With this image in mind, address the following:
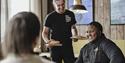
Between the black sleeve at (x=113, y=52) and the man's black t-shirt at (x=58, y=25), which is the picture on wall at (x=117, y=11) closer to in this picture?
the man's black t-shirt at (x=58, y=25)

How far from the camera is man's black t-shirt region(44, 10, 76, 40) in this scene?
4.09 meters

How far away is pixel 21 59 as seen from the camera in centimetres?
130

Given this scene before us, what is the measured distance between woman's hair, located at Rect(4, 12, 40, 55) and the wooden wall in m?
5.16

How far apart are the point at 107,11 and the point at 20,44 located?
5270 mm

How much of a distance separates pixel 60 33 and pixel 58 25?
103mm

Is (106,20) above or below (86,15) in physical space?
below

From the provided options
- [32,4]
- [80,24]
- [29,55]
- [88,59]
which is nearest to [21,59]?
[29,55]

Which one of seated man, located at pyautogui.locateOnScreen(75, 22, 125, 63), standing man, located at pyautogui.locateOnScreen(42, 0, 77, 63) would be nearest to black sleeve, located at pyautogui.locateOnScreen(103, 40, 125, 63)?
seated man, located at pyautogui.locateOnScreen(75, 22, 125, 63)

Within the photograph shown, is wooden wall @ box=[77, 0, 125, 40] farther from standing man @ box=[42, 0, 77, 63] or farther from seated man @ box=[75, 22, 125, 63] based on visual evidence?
seated man @ box=[75, 22, 125, 63]

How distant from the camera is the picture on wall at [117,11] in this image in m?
6.38

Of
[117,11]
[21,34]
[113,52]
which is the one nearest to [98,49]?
[113,52]

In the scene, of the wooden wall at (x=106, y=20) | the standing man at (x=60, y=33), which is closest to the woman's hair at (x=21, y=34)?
the standing man at (x=60, y=33)

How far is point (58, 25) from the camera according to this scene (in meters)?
4.09

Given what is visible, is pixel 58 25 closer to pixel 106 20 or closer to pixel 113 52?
pixel 113 52
